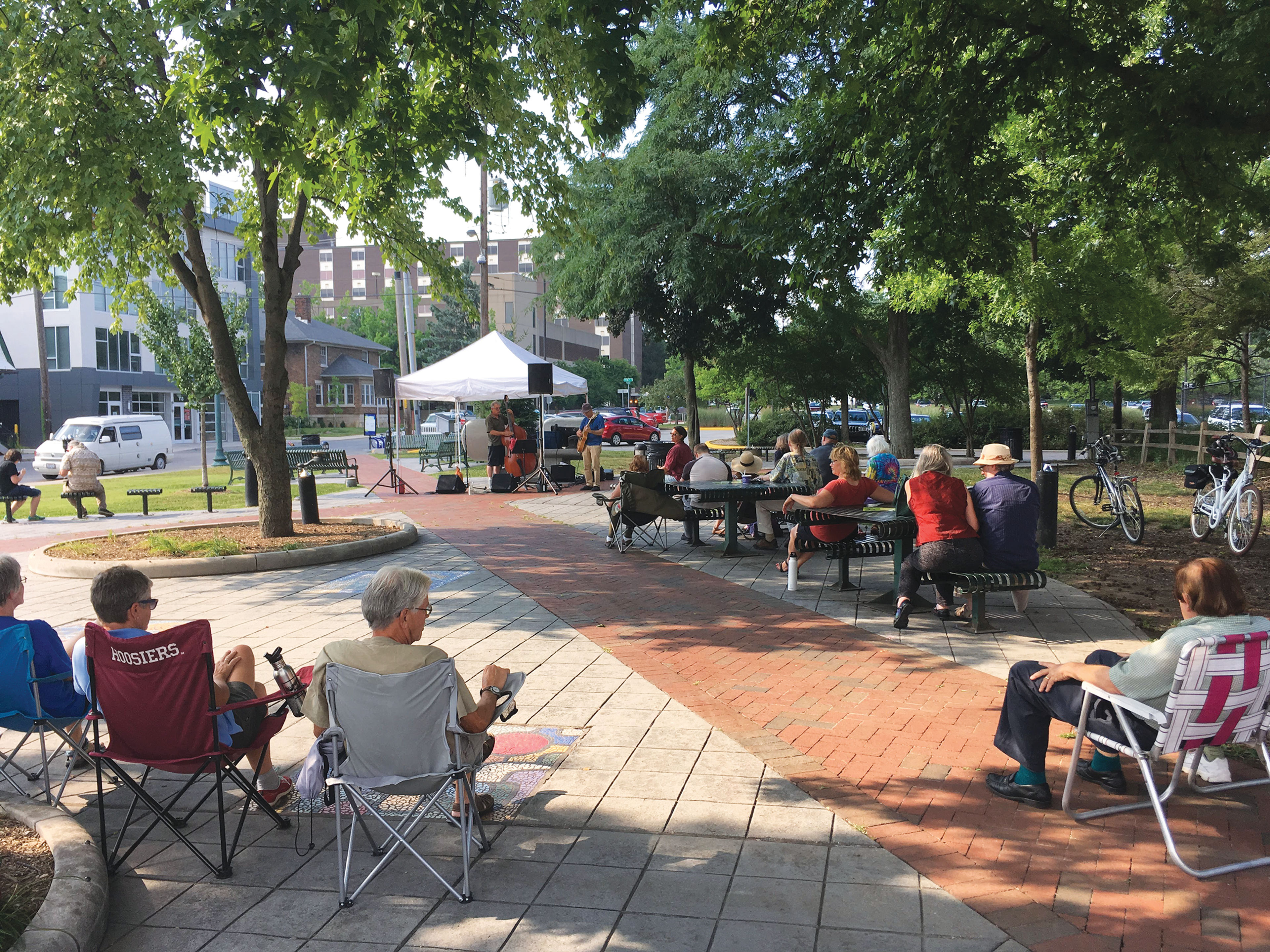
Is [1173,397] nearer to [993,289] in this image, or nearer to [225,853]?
[993,289]

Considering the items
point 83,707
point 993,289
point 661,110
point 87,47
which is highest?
point 661,110

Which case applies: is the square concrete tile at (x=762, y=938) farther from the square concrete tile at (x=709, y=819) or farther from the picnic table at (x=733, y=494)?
the picnic table at (x=733, y=494)

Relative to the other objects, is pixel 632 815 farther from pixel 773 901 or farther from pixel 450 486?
pixel 450 486

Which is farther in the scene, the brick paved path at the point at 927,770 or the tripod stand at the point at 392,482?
the tripod stand at the point at 392,482

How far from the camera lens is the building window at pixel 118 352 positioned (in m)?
48.2

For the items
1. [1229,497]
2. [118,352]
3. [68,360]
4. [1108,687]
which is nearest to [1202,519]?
[1229,497]

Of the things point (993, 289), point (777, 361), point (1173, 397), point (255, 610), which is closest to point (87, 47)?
point (255, 610)

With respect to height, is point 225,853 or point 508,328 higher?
point 508,328

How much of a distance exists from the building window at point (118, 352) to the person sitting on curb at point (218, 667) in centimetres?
4879

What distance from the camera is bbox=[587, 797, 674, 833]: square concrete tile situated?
159 inches

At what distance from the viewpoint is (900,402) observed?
80.4ft

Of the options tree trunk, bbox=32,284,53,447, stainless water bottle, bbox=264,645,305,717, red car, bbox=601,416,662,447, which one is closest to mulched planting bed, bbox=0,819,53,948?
stainless water bottle, bbox=264,645,305,717

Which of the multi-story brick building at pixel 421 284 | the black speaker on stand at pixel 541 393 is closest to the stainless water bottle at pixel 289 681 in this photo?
the black speaker on stand at pixel 541 393

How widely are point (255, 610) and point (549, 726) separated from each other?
168 inches
